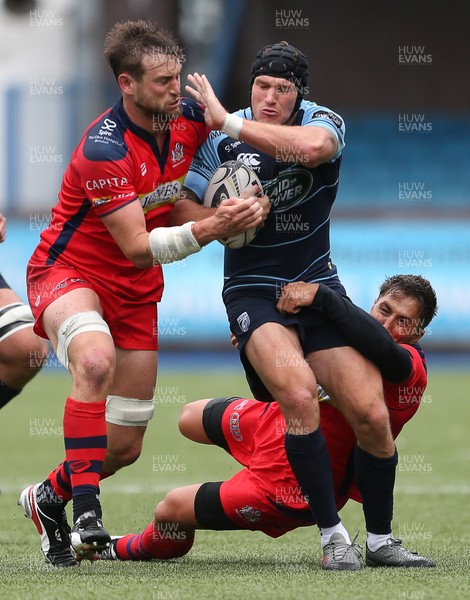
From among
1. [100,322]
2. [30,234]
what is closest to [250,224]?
[100,322]

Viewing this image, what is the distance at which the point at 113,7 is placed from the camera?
20547mm

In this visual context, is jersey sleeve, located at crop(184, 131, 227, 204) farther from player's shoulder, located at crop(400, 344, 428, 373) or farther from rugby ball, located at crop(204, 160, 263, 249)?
player's shoulder, located at crop(400, 344, 428, 373)

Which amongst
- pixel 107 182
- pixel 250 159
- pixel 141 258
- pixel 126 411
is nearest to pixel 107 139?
pixel 107 182

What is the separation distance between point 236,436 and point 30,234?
10.5 metres

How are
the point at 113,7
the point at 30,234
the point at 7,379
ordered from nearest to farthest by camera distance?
1. the point at 7,379
2. the point at 30,234
3. the point at 113,7

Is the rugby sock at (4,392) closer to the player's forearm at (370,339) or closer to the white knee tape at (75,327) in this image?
the white knee tape at (75,327)

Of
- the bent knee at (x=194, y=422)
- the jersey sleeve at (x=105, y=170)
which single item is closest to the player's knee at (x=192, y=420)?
the bent knee at (x=194, y=422)

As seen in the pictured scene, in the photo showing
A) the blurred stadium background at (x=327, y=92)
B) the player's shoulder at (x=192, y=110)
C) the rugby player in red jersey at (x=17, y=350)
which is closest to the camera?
the player's shoulder at (x=192, y=110)

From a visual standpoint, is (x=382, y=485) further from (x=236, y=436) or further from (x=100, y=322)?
(x=100, y=322)

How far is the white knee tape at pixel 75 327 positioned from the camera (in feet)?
16.3

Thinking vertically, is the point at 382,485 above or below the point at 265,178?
below

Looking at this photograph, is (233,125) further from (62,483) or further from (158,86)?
(62,483)

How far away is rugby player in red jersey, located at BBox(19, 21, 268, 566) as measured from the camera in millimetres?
4863

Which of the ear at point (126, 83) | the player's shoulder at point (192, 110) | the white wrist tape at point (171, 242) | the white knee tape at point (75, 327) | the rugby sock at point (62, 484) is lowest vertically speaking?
the rugby sock at point (62, 484)
